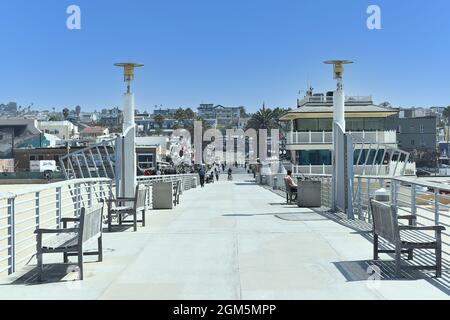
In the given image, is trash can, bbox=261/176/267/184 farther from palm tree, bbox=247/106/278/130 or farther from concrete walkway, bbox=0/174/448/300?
palm tree, bbox=247/106/278/130

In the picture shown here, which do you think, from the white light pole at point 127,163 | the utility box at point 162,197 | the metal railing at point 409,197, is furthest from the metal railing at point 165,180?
the metal railing at point 409,197

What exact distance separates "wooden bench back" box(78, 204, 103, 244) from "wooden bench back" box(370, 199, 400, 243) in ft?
12.8

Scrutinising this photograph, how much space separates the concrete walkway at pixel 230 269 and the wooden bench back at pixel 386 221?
1.81ft

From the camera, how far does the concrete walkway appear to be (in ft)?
23.2

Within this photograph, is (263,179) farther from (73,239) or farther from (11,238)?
(73,239)

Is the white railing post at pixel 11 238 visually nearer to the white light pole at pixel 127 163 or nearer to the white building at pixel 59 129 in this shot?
the white light pole at pixel 127 163

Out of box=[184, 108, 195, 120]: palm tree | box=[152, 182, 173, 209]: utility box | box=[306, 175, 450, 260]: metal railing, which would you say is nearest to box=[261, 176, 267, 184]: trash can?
box=[306, 175, 450, 260]: metal railing

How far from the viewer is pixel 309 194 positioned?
19.8 metres

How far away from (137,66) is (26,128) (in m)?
124

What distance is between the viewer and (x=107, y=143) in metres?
16.1

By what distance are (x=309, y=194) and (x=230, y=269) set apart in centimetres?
1156

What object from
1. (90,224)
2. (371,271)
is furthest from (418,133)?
(90,224)
